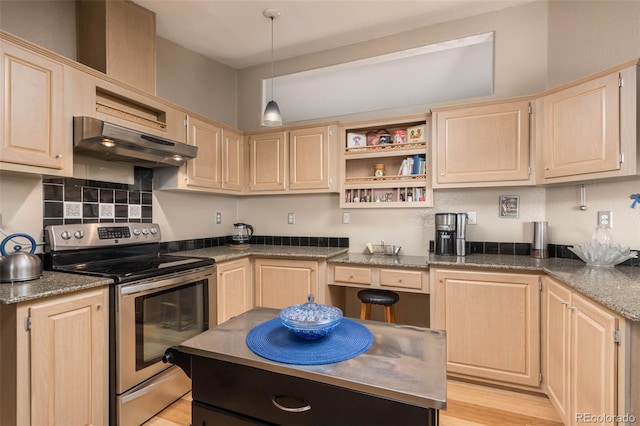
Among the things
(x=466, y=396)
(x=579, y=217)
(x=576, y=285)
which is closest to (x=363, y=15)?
(x=579, y=217)

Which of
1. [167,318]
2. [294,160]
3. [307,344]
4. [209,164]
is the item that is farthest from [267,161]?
[307,344]

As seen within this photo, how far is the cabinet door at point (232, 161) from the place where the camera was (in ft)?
10.3

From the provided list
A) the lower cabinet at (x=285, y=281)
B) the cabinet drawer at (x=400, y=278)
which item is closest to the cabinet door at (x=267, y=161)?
the lower cabinet at (x=285, y=281)

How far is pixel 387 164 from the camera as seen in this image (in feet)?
10.3

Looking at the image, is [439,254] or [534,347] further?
[439,254]

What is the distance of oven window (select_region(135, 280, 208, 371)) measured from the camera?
1.92 m

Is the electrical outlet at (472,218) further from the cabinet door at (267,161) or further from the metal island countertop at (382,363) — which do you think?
the metal island countertop at (382,363)

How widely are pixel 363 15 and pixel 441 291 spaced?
2.42 metres

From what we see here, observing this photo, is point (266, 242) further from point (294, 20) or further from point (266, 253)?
point (294, 20)

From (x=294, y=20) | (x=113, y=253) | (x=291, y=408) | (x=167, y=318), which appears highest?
(x=294, y=20)

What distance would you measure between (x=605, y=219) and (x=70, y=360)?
132 inches

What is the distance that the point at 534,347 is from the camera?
2.16 meters

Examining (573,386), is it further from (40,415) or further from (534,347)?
(40,415)

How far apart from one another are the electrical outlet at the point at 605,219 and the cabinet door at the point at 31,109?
11.5ft
